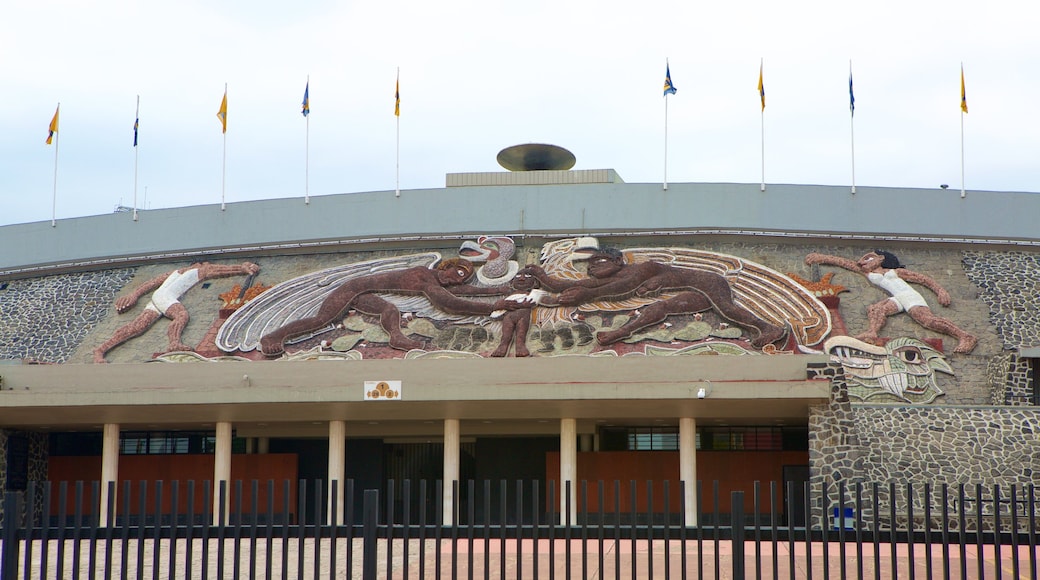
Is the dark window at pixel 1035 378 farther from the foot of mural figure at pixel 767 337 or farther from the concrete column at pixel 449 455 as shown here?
the concrete column at pixel 449 455

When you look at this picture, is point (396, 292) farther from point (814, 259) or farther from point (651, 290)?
point (814, 259)

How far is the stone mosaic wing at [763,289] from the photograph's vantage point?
26.4 meters

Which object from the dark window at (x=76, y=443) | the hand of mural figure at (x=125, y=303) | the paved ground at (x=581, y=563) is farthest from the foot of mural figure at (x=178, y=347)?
the paved ground at (x=581, y=563)

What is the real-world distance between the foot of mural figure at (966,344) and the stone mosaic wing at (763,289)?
2.80 m

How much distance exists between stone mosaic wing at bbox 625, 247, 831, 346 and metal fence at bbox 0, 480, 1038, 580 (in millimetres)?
5984

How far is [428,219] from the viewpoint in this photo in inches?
1188

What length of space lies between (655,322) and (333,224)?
9061mm

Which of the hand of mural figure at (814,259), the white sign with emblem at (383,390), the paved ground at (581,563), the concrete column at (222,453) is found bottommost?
the paved ground at (581,563)

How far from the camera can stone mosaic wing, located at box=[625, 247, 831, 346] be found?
26422 mm

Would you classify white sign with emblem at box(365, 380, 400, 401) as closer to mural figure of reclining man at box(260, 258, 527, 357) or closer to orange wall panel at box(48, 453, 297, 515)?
mural figure of reclining man at box(260, 258, 527, 357)

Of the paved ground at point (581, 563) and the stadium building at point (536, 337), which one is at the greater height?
the stadium building at point (536, 337)

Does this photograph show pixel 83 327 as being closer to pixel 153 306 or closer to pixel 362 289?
pixel 153 306

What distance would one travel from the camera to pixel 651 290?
27.6 metres

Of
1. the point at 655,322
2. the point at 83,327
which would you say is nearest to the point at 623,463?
the point at 655,322
